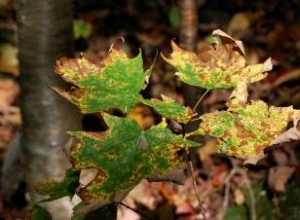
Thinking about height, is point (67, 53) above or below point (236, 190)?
above

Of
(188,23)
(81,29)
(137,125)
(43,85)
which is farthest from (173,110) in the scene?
(81,29)

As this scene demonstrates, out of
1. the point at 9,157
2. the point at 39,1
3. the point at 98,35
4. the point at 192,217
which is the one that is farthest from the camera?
the point at 98,35

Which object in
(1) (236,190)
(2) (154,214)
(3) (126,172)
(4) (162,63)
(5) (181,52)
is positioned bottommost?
(2) (154,214)

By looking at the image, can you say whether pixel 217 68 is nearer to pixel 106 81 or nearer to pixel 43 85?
pixel 106 81

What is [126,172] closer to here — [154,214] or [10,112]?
[154,214]

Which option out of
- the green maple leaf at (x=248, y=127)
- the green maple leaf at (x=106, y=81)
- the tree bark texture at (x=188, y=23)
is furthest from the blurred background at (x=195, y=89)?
the green maple leaf at (x=248, y=127)

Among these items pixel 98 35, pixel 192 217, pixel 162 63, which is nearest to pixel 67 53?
pixel 192 217
